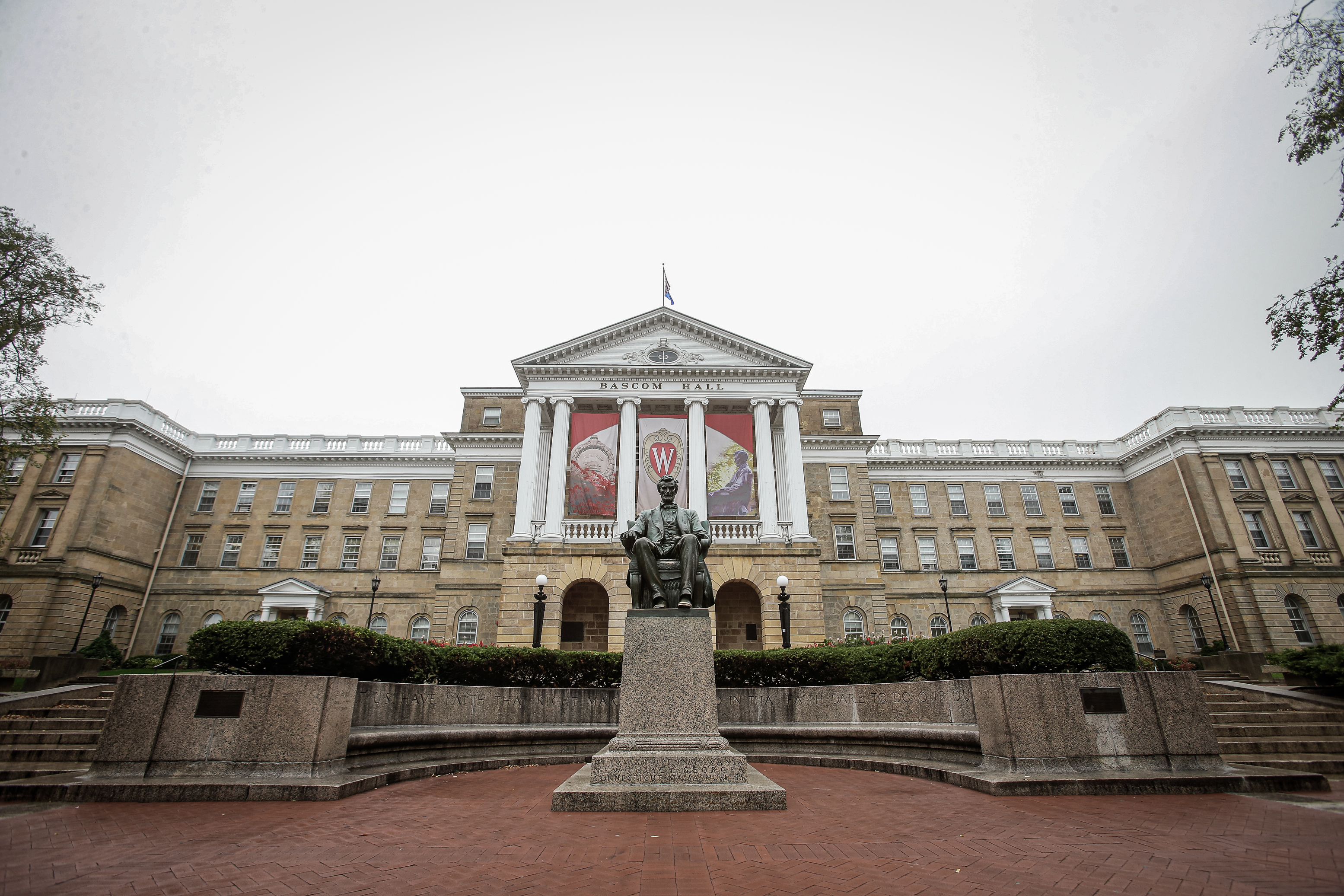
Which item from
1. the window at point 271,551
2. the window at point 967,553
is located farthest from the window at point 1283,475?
the window at point 271,551

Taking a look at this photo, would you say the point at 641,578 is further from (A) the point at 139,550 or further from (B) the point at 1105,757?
(A) the point at 139,550

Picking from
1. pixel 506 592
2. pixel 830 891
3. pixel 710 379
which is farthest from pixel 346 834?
pixel 710 379

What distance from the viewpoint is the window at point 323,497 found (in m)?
37.2

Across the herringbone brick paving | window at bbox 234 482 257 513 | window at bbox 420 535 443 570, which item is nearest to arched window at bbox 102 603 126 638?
window at bbox 234 482 257 513

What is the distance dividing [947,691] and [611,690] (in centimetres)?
642

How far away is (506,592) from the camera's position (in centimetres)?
2616

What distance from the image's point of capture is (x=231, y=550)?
36.2m

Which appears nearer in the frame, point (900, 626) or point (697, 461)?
point (697, 461)

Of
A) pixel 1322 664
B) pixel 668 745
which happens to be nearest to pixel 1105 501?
pixel 1322 664

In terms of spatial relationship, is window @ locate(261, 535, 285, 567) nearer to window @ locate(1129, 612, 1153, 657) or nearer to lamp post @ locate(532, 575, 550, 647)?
lamp post @ locate(532, 575, 550, 647)

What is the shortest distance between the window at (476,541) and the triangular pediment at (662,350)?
9553 millimetres

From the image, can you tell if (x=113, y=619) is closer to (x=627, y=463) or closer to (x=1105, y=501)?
(x=627, y=463)

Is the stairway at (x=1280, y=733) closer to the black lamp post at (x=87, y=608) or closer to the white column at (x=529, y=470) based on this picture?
the white column at (x=529, y=470)

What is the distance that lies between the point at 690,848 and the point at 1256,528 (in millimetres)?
43200
